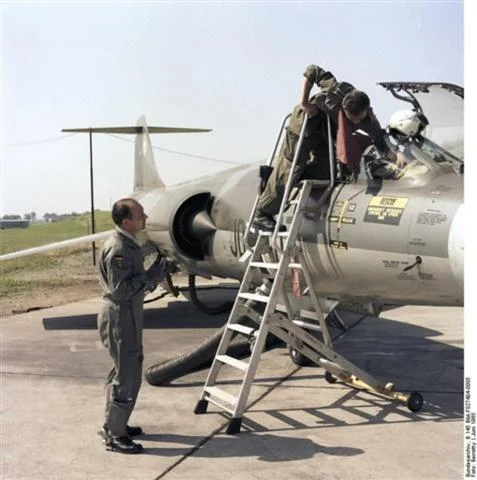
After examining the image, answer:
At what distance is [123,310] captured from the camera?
488 centimetres

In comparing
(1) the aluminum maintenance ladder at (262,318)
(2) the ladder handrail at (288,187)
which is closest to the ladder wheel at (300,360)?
(1) the aluminum maintenance ladder at (262,318)

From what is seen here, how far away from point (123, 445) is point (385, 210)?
2.91 metres

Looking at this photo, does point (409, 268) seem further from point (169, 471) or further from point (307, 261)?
point (169, 471)

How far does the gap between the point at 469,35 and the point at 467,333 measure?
1.54 m

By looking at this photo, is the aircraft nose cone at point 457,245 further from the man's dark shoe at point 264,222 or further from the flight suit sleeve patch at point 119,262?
the flight suit sleeve patch at point 119,262

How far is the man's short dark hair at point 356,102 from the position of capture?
5527 millimetres

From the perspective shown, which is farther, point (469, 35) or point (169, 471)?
point (169, 471)

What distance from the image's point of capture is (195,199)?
964 centimetres

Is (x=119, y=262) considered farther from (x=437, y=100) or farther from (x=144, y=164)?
(x=144, y=164)

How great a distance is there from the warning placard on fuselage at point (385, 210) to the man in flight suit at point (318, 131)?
0.48m

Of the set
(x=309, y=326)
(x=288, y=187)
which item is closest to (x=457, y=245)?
(x=288, y=187)

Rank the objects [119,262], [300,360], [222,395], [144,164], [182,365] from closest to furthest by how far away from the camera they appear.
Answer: [119,262] → [222,395] → [182,365] → [300,360] → [144,164]

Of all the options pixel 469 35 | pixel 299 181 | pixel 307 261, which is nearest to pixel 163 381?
pixel 307 261

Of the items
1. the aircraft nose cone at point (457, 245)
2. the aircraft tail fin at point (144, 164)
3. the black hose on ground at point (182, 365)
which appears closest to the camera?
the aircraft nose cone at point (457, 245)
